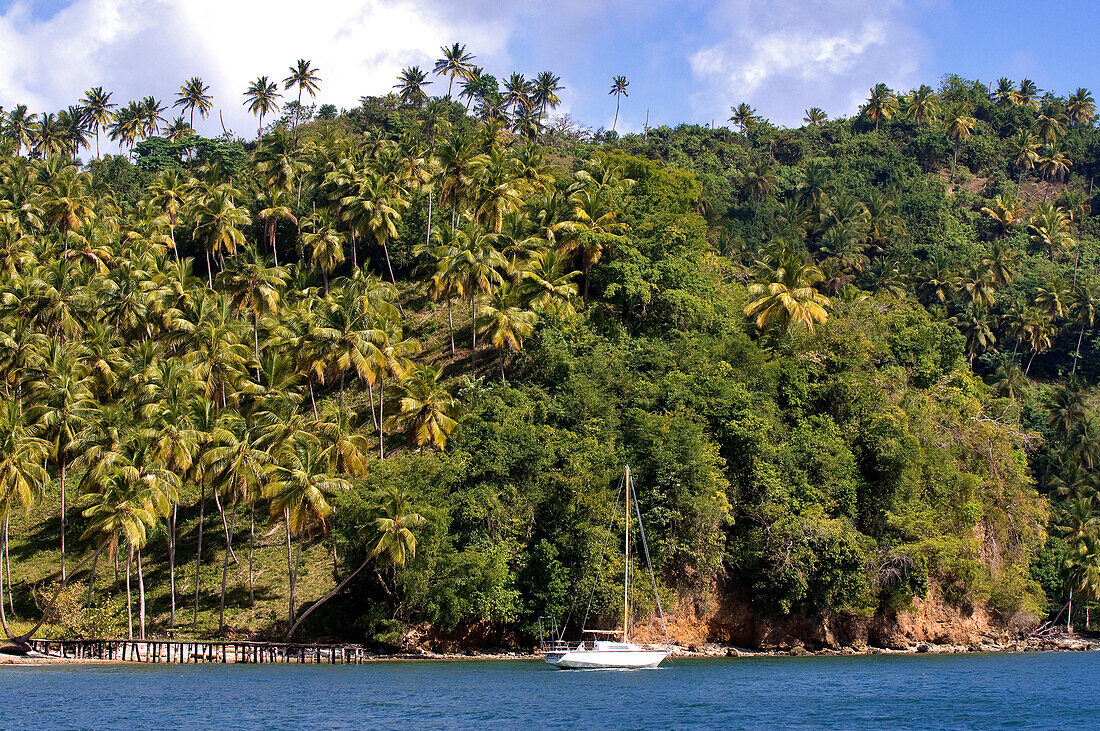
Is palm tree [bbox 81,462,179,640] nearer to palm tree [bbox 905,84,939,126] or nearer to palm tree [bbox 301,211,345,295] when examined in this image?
palm tree [bbox 301,211,345,295]

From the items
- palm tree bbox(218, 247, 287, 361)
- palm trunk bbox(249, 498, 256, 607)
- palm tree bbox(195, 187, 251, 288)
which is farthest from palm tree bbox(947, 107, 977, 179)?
palm trunk bbox(249, 498, 256, 607)

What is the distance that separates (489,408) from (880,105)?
332ft

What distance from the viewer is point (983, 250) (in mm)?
115188

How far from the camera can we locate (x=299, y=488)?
57.2m

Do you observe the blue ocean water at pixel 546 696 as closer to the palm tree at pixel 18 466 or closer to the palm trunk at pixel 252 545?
the palm trunk at pixel 252 545

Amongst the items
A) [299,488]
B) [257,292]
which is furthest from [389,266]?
[299,488]

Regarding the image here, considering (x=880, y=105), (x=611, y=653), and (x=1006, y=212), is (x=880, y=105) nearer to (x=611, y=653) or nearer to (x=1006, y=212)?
(x=1006, y=212)

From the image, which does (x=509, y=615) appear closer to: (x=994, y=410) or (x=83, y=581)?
(x=83, y=581)

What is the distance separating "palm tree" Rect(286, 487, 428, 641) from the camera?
5669 centimetres

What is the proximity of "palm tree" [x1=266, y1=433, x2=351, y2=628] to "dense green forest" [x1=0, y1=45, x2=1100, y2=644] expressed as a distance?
6.9 inches

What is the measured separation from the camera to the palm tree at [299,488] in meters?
57.2

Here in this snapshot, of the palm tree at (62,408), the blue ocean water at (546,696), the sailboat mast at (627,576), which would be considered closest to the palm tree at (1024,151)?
the blue ocean water at (546,696)

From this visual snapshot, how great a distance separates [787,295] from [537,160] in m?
30.0

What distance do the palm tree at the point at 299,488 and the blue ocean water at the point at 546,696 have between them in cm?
721
